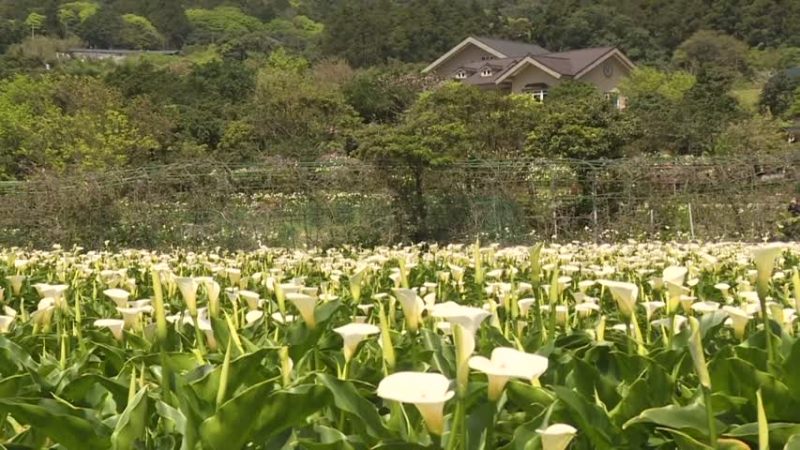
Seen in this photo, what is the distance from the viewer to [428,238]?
1266 cm

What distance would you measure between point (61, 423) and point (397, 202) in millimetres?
11521

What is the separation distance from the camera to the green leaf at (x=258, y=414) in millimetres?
1191

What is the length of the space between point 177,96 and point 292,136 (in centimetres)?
1321

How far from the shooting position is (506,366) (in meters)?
1.07

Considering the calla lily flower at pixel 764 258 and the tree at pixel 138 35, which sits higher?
the tree at pixel 138 35

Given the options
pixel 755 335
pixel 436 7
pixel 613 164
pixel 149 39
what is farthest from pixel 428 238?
pixel 149 39

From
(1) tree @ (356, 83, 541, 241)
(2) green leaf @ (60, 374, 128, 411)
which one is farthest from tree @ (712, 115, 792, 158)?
(2) green leaf @ (60, 374, 128, 411)

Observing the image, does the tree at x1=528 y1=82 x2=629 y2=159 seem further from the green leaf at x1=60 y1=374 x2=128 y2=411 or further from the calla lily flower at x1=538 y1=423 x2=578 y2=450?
the calla lily flower at x1=538 y1=423 x2=578 y2=450

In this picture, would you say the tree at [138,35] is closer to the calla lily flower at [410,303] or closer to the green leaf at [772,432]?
the calla lily flower at [410,303]

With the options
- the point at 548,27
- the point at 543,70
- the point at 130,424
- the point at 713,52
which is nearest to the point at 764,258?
the point at 130,424

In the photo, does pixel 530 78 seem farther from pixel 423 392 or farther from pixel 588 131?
pixel 423 392

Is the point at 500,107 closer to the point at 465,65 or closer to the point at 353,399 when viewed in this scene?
the point at 353,399

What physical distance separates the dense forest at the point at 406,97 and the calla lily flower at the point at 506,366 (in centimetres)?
1146

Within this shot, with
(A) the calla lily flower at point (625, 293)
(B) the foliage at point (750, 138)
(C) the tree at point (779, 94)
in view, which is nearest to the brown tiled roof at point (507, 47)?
(C) the tree at point (779, 94)
